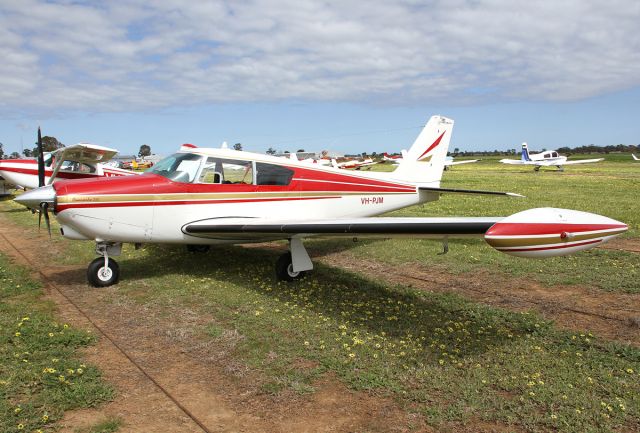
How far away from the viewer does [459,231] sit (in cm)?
494

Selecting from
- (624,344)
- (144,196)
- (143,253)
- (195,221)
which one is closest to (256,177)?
(195,221)

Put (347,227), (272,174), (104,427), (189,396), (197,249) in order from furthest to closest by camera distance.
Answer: (197,249) < (272,174) < (347,227) < (189,396) < (104,427)

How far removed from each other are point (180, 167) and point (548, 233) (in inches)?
231

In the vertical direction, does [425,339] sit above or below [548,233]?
below

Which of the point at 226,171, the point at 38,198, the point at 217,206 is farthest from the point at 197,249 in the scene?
the point at 38,198

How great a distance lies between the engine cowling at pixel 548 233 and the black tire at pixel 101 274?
6.07m

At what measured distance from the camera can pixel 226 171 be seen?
323 inches

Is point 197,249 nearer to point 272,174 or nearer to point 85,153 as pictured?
point 272,174

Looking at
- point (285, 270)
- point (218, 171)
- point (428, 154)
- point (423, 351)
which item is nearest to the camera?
point (423, 351)

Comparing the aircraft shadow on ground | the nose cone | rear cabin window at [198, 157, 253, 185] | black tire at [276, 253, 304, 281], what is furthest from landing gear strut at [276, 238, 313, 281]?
the nose cone

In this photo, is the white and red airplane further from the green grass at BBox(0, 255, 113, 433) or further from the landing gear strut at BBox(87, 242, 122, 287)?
the green grass at BBox(0, 255, 113, 433)

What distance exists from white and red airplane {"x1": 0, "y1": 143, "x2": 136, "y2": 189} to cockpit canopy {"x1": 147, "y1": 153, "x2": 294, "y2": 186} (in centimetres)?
1070

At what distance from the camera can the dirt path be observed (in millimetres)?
3666

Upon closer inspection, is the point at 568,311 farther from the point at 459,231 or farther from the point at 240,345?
the point at 240,345
